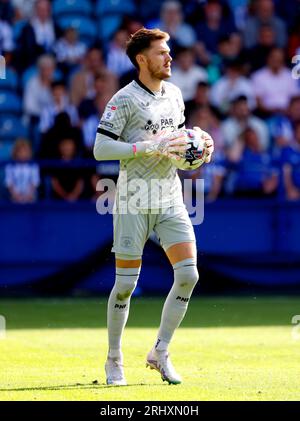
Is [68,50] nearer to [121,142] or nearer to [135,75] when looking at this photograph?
[135,75]

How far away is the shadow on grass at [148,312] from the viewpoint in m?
11.6

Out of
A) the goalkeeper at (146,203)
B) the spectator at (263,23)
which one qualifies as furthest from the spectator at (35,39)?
the goalkeeper at (146,203)

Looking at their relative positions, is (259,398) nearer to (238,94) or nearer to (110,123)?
(110,123)

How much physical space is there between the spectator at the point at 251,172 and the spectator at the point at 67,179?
209cm

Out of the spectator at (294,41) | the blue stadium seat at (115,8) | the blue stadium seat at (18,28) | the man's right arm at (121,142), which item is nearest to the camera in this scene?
the man's right arm at (121,142)

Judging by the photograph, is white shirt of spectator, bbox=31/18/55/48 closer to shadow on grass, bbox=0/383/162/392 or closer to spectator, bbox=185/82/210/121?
spectator, bbox=185/82/210/121

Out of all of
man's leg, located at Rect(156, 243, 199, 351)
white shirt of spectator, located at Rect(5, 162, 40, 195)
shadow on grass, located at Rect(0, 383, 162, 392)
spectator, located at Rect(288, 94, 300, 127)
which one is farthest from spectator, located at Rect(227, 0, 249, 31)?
shadow on grass, located at Rect(0, 383, 162, 392)

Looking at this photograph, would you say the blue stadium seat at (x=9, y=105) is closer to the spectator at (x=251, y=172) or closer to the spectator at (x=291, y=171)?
the spectator at (x=251, y=172)

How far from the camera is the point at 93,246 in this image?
14.8 meters

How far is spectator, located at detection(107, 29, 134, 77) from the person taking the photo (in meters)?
16.9

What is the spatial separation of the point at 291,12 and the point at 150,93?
10702mm

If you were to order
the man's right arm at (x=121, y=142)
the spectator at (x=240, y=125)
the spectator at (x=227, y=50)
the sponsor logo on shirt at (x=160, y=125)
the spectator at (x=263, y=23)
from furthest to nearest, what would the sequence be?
the spectator at (x=263, y=23), the spectator at (x=227, y=50), the spectator at (x=240, y=125), the sponsor logo on shirt at (x=160, y=125), the man's right arm at (x=121, y=142)

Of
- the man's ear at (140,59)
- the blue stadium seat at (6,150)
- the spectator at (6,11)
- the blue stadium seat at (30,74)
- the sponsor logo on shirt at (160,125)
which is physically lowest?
the blue stadium seat at (6,150)
